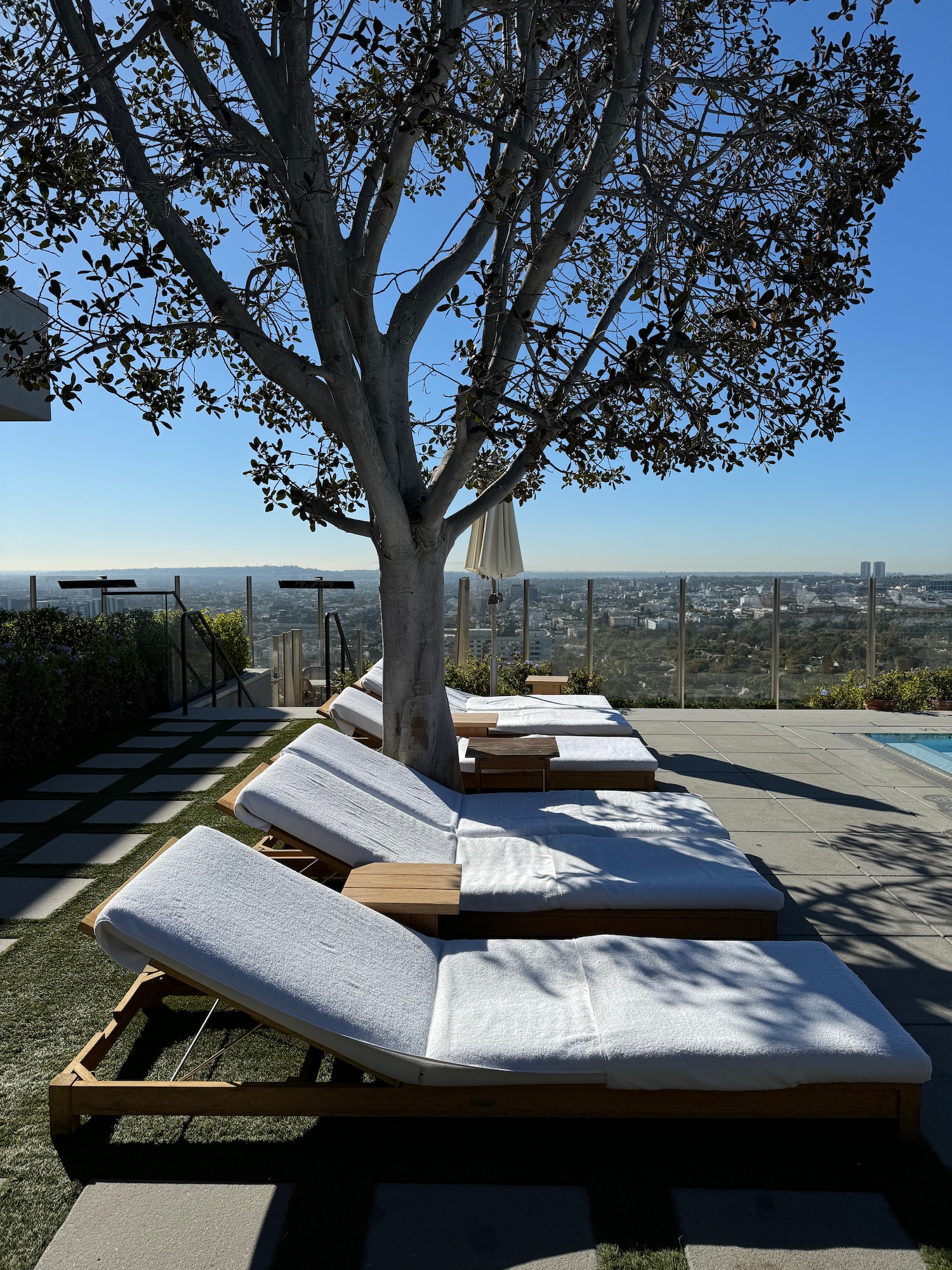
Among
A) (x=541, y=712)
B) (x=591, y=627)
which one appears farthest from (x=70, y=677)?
(x=591, y=627)

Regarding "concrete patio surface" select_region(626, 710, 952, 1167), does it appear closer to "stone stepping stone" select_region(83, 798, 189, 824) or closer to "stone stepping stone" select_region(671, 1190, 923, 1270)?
"stone stepping stone" select_region(671, 1190, 923, 1270)

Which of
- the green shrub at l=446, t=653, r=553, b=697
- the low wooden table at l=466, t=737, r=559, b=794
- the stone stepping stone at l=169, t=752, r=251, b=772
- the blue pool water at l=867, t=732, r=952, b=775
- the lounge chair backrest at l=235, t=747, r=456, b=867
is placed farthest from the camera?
the green shrub at l=446, t=653, r=553, b=697

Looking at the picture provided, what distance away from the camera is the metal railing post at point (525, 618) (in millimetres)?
11648

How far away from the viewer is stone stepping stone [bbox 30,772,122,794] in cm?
616

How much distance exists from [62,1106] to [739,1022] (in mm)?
1830

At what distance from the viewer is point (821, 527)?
1162 inches

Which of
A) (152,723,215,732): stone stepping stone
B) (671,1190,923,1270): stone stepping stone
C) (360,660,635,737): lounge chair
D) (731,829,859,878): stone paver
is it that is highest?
(360,660,635,737): lounge chair

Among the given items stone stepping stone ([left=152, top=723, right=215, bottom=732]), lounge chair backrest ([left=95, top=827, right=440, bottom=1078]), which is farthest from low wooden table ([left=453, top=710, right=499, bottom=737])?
lounge chair backrest ([left=95, top=827, right=440, bottom=1078])

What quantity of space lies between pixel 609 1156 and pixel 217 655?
31.4ft

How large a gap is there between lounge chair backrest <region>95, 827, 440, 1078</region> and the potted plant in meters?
9.04

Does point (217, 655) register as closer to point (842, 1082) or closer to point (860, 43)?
point (860, 43)

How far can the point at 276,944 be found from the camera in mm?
2492

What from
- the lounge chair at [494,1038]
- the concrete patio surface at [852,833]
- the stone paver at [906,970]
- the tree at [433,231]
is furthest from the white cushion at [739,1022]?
the tree at [433,231]

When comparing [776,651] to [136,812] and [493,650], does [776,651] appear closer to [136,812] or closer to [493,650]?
[493,650]
